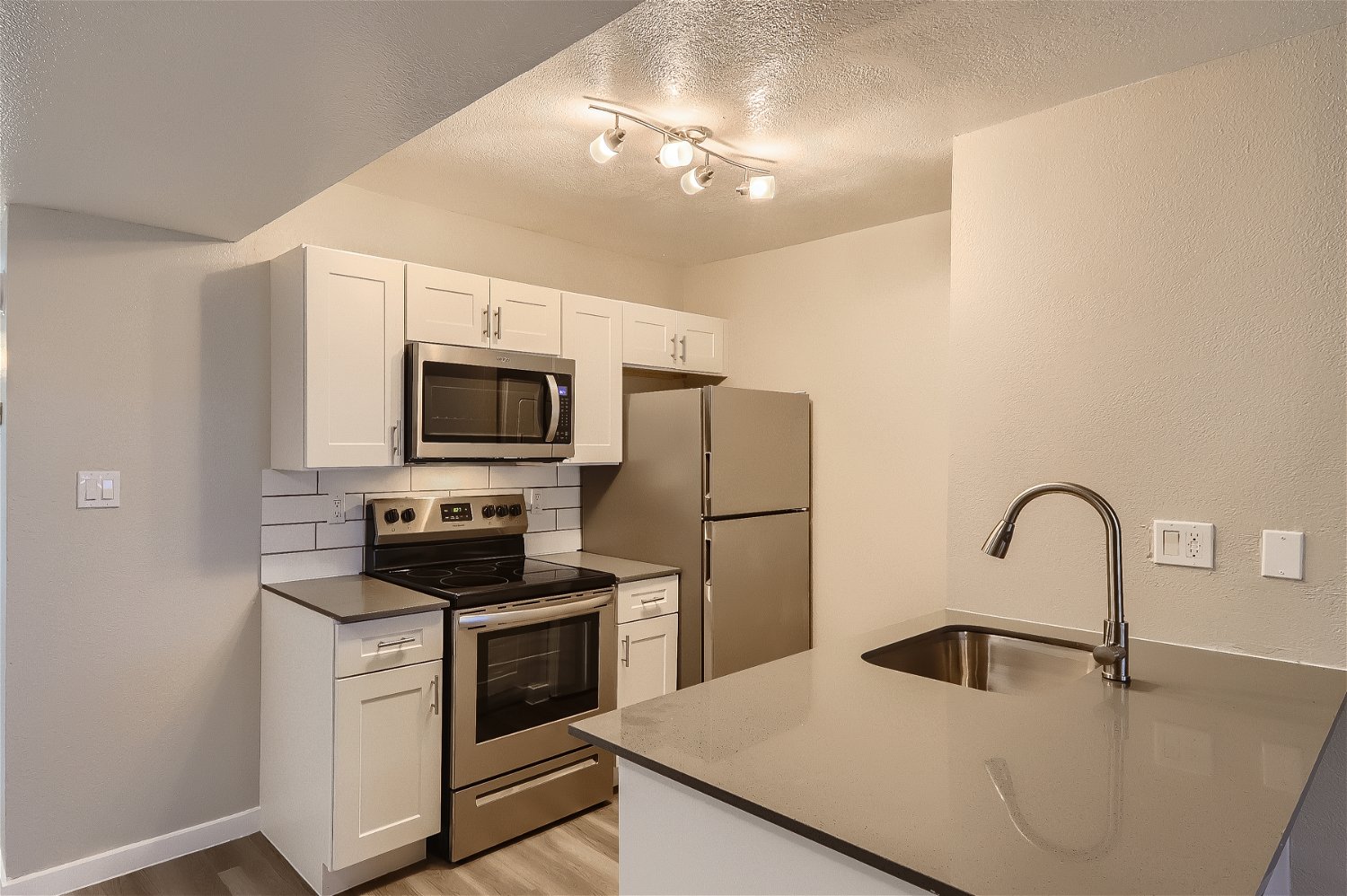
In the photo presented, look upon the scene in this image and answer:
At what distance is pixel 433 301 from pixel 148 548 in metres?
1.22

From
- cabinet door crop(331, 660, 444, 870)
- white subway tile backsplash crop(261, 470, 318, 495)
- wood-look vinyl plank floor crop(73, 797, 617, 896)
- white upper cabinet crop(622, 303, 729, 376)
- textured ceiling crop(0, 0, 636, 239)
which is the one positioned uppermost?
textured ceiling crop(0, 0, 636, 239)

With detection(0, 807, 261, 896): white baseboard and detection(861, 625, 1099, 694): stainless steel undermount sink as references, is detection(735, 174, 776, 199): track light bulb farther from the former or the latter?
detection(0, 807, 261, 896): white baseboard

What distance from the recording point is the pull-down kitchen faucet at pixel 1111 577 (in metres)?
1.57

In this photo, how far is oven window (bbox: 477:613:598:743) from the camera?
2.66 metres

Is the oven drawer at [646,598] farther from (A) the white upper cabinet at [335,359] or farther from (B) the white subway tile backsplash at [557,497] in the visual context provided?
(A) the white upper cabinet at [335,359]

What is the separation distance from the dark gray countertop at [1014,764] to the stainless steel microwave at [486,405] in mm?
1603

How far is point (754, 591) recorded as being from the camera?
3348 millimetres

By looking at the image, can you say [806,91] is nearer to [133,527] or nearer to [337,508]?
[337,508]

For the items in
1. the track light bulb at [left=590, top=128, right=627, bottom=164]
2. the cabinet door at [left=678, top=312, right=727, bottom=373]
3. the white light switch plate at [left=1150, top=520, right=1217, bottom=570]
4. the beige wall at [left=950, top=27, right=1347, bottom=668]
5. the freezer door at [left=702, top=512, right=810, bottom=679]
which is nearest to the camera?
the beige wall at [left=950, top=27, right=1347, bottom=668]

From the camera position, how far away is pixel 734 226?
11.3 feet

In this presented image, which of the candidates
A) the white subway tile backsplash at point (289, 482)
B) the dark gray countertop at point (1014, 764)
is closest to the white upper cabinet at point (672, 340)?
the white subway tile backsplash at point (289, 482)

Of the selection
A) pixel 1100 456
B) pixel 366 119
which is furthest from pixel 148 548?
pixel 1100 456

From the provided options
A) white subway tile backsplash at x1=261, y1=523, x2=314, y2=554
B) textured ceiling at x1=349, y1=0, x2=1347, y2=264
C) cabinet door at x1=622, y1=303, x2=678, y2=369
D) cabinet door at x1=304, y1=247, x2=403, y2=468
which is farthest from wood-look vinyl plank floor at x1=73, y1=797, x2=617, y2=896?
textured ceiling at x1=349, y1=0, x2=1347, y2=264

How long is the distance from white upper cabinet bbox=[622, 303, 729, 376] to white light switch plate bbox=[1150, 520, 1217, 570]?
2.18m
